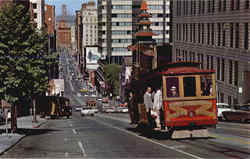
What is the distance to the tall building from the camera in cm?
17925

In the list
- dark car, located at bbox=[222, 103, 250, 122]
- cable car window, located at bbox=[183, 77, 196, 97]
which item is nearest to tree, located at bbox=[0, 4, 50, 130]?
cable car window, located at bbox=[183, 77, 196, 97]

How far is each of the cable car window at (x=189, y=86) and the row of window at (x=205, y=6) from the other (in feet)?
115

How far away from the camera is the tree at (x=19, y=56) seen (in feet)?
94.0

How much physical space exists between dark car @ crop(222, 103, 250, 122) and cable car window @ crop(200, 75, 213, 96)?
17.6 metres

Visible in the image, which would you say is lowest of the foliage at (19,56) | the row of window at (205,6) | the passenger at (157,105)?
the passenger at (157,105)

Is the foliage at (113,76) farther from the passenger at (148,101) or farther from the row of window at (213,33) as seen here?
the passenger at (148,101)

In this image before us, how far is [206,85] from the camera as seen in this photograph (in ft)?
71.7

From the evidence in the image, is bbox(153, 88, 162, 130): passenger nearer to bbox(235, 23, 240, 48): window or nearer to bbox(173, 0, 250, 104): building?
bbox(173, 0, 250, 104): building

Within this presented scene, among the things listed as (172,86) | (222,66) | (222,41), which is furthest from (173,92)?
(222,66)

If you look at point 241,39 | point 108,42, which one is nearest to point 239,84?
point 241,39

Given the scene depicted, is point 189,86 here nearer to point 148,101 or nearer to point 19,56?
point 148,101

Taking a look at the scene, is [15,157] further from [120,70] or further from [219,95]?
[120,70]

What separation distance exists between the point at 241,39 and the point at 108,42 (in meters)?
132

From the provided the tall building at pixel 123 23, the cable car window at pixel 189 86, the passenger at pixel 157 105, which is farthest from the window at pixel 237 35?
the tall building at pixel 123 23
